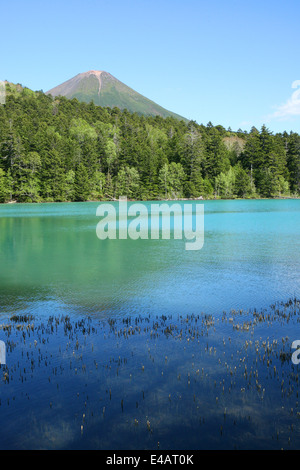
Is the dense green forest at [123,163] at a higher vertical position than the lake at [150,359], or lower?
higher

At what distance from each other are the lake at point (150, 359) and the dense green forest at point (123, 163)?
287ft

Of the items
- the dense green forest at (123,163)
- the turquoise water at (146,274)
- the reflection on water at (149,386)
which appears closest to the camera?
the reflection on water at (149,386)

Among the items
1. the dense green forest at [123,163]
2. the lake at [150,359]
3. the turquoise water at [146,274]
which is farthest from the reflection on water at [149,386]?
the dense green forest at [123,163]

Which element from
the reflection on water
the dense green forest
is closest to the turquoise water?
the reflection on water

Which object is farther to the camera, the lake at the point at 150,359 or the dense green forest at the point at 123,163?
the dense green forest at the point at 123,163

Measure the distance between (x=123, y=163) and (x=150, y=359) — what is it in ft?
373

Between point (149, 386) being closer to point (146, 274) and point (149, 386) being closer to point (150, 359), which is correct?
point (150, 359)

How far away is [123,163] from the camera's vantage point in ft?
389

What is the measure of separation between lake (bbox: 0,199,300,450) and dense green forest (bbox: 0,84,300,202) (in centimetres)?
8745

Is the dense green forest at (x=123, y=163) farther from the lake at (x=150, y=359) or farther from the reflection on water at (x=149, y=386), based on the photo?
the reflection on water at (x=149, y=386)

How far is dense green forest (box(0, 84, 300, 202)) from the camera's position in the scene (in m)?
100

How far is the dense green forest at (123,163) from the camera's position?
10000 cm

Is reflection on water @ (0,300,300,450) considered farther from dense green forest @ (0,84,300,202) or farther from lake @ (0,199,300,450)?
dense green forest @ (0,84,300,202)
